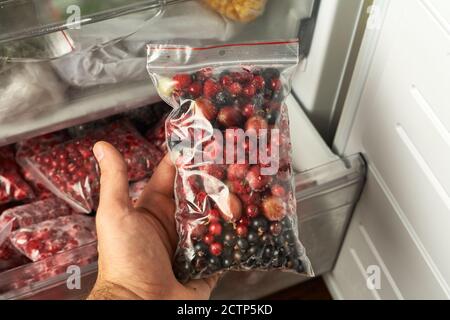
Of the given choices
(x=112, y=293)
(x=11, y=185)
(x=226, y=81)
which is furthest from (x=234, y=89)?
(x=11, y=185)

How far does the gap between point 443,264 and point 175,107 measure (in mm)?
502

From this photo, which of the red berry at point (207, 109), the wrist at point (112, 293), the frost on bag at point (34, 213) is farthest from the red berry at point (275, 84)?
the frost on bag at point (34, 213)

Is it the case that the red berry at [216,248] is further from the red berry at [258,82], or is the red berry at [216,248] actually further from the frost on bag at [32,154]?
the frost on bag at [32,154]

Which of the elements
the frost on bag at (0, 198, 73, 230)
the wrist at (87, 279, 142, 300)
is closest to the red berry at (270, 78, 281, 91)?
the wrist at (87, 279, 142, 300)

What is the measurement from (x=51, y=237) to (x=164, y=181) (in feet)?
0.83

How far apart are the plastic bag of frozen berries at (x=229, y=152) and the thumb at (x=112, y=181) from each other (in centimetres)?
8

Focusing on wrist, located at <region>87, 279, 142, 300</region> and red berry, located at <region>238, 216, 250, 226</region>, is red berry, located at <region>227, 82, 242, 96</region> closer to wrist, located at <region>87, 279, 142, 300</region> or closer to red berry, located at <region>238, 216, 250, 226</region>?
red berry, located at <region>238, 216, 250, 226</region>

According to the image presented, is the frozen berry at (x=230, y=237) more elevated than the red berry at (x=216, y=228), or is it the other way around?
the red berry at (x=216, y=228)

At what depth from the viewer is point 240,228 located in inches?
31.3

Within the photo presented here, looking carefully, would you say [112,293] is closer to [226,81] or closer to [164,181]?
[164,181]

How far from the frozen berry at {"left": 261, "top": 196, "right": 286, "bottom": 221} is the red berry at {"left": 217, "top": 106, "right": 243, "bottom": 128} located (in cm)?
12

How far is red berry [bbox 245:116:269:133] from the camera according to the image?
0.80m

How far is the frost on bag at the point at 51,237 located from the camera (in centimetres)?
98

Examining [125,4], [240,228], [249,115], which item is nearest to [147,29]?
[125,4]
